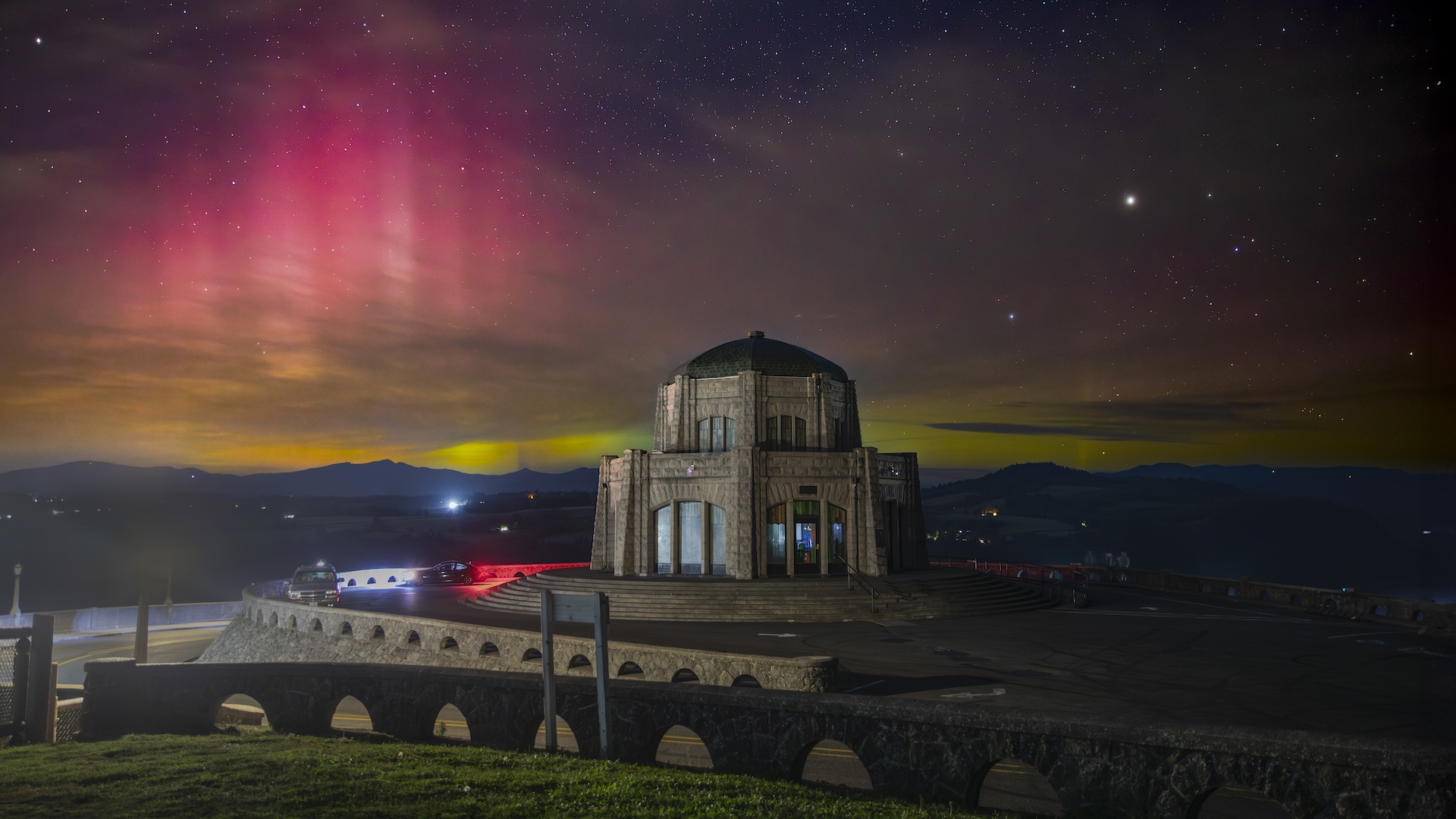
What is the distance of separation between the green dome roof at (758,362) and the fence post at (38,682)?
3304 centimetres

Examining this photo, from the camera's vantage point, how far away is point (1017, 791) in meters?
13.8

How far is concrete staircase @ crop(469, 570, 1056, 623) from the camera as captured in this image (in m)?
34.8

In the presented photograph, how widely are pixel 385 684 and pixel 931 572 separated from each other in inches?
1248

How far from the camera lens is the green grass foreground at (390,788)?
9.20 metres

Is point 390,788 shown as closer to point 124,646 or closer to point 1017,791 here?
point 1017,791

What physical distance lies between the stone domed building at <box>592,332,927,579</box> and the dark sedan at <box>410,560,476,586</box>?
54.8 ft

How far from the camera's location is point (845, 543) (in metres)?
41.6

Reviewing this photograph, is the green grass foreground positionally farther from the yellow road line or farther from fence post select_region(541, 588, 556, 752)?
the yellow road line

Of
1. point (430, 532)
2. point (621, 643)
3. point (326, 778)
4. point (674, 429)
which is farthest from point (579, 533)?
point (326, 778)

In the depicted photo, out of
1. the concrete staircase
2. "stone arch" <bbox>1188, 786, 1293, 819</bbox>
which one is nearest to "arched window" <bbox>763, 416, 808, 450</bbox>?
the concrete staircase

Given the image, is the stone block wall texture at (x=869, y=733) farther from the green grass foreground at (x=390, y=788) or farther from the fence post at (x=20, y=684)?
the fence post at (x=20, y=684)

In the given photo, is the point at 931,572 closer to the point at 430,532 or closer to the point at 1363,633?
the point at 1363,633

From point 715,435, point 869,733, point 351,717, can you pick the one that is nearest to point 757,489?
point 715,435

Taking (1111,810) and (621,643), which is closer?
(1111,810)
